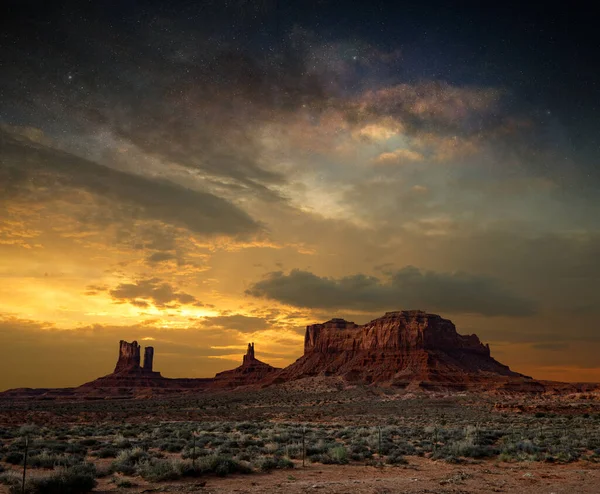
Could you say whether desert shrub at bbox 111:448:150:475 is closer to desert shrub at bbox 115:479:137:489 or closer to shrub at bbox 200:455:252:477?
desert shrub at bbox 115:479:137:489

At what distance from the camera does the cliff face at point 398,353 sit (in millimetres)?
130075

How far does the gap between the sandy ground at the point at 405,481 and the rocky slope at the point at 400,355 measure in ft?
335

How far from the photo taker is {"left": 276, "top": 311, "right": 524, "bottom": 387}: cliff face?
13007 cm

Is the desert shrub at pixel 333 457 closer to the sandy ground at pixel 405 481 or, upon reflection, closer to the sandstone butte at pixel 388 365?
the sandy ground at pixel 405 481

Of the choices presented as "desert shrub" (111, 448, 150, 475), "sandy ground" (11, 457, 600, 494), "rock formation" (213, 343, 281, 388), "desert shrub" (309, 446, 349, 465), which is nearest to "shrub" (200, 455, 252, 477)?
"sandy ground" (11, 457, 600, 494)

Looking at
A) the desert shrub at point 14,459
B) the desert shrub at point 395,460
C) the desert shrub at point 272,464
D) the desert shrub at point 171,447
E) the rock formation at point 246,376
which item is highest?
the desert shrub at point 272,464

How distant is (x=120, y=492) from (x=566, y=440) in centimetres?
2423

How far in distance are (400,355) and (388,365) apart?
620 cm

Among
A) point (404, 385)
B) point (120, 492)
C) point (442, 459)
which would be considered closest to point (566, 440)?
point (442, 459)

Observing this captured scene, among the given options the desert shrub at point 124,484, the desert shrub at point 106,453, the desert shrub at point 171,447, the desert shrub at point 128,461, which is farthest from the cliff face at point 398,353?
the desert shrub at point 124,484

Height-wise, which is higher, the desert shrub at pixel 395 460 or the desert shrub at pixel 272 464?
the desert shrub at pixel 272 464

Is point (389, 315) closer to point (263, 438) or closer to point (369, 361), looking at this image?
point (369, 361)

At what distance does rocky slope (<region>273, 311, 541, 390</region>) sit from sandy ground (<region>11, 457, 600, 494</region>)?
102 meters

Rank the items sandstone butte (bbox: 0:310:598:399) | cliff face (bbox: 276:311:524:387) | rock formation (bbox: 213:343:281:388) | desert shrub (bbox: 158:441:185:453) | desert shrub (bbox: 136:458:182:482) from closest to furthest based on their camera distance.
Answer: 1. desert shrub (bbox: 136:458:182:482)
2. desert shrub (bbox: 158:441:185:453)
3. sandstone butte (bbox: 0:310:598:399)
4. cliff face (bbox: 276:311:524:387)
5. rock formation (bbox: 213:343:281:388)
